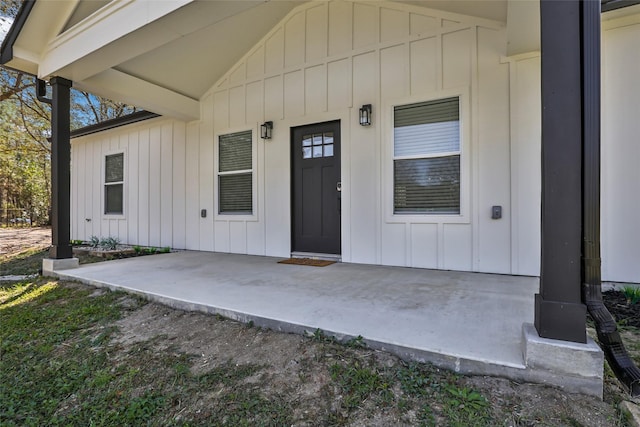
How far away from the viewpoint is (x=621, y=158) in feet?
9.76

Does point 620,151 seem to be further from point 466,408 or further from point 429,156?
point 466,408

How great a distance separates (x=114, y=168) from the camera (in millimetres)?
7211

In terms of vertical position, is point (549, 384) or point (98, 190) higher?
point (98, 190)

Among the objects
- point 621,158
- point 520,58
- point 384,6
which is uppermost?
point 384,6

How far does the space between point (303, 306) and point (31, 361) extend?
1774mm

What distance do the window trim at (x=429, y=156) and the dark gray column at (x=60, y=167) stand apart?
414cm

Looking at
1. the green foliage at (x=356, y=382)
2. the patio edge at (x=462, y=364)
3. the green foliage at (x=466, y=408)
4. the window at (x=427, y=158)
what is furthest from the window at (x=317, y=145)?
the green foliage at (x=466, y=408)

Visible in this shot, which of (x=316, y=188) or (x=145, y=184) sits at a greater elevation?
(x=145, y=184)

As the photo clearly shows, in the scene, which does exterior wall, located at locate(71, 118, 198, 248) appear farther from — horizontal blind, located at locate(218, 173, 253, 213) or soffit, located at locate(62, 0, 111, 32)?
soffit, located at locate(62, 0, 111, 32)

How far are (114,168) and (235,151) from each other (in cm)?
373

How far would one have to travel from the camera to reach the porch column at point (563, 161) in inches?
54.4

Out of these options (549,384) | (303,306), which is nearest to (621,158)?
(549,384)

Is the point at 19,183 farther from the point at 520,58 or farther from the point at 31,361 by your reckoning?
the point at 520,58

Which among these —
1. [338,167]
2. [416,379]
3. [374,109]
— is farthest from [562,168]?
[338,167]
